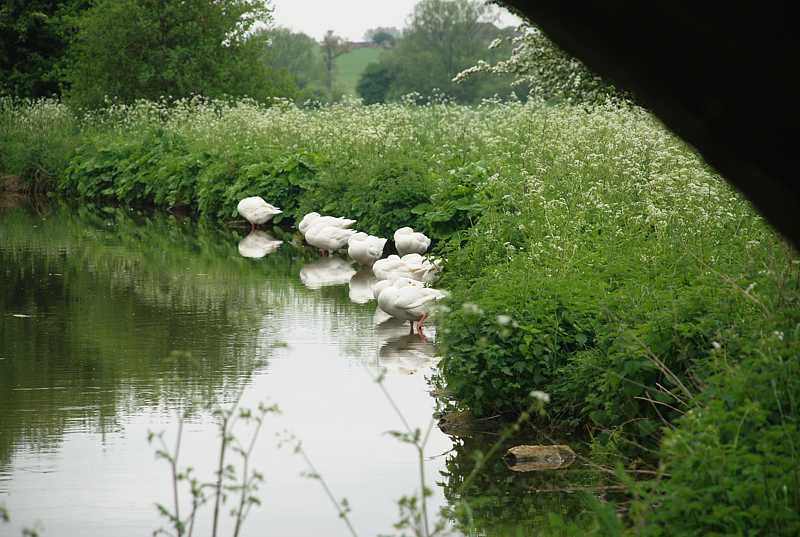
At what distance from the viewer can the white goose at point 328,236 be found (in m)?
15.8

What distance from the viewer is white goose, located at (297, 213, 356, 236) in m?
16.0

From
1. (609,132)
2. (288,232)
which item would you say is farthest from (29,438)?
(288,232)

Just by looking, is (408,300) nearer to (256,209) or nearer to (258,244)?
(258,244)

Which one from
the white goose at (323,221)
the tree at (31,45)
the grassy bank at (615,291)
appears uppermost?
the tree at (31,45)

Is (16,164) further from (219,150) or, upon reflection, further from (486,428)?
(486,428)

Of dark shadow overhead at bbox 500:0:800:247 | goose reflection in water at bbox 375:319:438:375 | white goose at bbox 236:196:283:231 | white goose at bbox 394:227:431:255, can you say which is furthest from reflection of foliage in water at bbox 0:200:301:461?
dark shadow overhead at bbox 500:0:800:247

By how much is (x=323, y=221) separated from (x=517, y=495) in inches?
402

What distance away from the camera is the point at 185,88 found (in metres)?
30.8

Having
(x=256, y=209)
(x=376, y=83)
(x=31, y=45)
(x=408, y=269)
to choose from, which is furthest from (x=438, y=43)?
(x=408, y=269)

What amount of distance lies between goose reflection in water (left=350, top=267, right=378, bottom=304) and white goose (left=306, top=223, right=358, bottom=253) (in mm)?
941

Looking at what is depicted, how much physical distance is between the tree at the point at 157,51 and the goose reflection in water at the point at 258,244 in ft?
39.2

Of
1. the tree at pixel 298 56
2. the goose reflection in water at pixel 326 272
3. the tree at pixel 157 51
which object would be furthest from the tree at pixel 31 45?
the tree at pixel 298 56

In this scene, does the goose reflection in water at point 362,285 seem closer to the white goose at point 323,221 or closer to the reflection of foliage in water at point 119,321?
the reflection of foliage in water at point 119,321

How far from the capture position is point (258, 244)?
1791 cm
